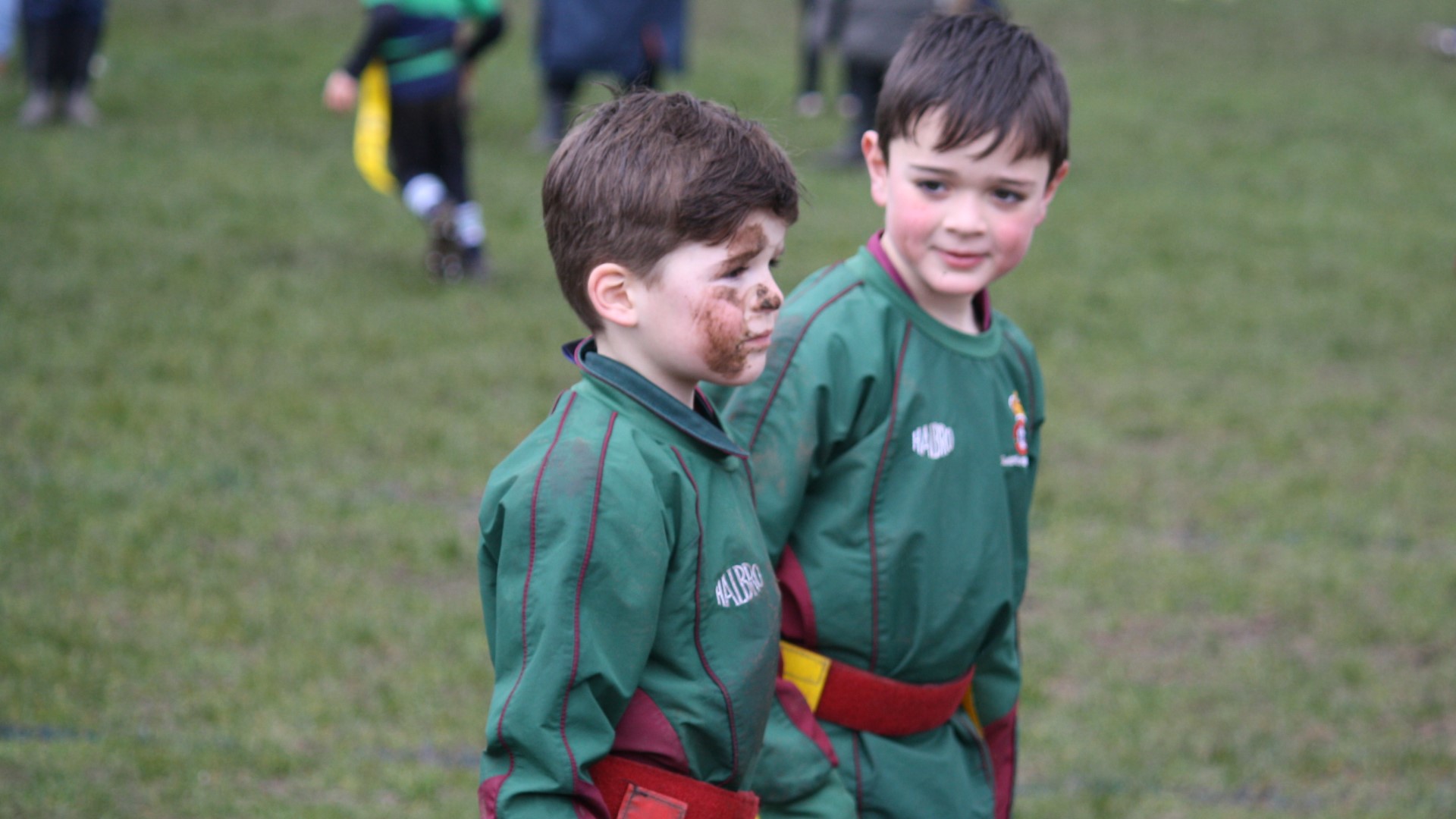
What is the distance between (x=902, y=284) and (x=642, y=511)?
0.73 m

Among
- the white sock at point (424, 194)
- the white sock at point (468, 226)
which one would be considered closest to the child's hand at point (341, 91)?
the white sock at point (424, 194)

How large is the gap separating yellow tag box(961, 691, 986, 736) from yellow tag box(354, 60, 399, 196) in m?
5.19

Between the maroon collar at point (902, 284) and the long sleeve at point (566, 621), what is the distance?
71 cm

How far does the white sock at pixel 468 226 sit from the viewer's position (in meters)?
6.91

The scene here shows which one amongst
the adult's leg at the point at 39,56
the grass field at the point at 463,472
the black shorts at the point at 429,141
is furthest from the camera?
the adult's leg at the point at 39,56

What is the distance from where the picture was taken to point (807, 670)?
6.73 ft

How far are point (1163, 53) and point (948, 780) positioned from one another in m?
14.5

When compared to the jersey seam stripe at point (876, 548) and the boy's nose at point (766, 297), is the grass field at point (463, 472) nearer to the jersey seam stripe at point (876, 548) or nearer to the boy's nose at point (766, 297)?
the boy's nose at point (766, 297)

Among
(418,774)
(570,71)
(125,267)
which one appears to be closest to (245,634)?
(418,774)

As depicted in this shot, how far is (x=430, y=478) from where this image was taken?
15.9ft

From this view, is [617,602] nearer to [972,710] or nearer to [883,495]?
[883,495]

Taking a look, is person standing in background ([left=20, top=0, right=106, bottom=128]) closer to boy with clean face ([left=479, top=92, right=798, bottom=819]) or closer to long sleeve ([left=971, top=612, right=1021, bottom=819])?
long sleeve ([left=971, top=612, right=1021, bottom=819])

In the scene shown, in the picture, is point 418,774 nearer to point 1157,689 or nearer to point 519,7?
point 1157,689

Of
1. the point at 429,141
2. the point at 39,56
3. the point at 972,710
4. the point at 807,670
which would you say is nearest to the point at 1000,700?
the point at 972,710
